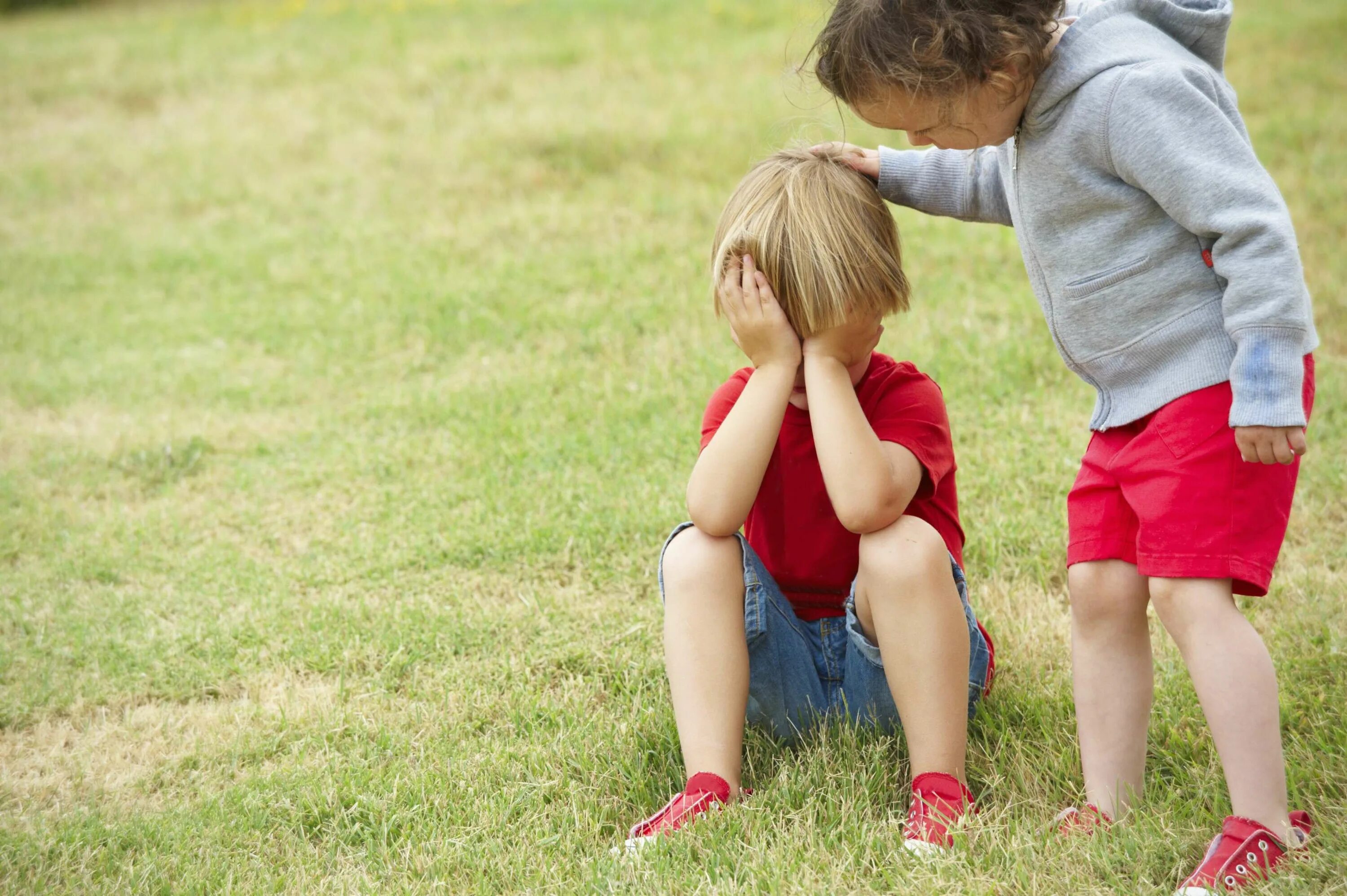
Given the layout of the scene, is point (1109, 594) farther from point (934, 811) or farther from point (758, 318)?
point (758, 318)

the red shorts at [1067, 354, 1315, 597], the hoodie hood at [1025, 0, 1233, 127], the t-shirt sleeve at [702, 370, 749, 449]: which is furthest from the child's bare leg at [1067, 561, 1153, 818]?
the hoodie hood at [1025, 0, 1233, 127]

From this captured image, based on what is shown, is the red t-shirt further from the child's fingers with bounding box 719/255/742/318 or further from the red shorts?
the red shorts

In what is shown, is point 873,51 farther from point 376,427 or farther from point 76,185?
point 76,185

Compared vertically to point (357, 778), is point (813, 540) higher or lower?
higher

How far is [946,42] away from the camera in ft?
6.37

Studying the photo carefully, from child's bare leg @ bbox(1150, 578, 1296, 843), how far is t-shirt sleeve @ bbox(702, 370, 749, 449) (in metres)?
0.86

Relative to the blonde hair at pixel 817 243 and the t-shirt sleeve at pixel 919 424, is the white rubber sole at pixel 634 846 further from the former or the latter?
the blonde hair at pixel 817 243

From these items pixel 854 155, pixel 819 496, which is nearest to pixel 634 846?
pixel 819 496

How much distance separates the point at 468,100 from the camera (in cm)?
803

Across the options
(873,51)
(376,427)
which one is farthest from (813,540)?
(376,427)

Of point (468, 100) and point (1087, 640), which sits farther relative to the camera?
point (468, 100)

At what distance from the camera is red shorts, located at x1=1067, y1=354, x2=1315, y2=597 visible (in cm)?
189

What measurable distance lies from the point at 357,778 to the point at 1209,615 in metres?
1.58

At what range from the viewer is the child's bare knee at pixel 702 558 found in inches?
87.0
